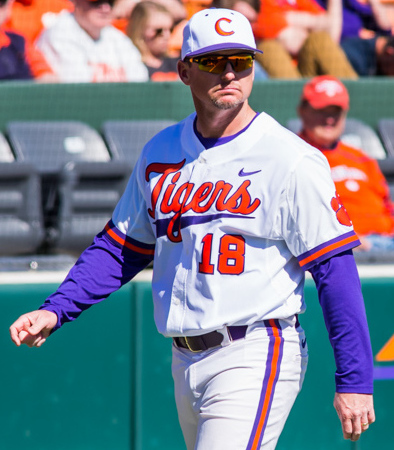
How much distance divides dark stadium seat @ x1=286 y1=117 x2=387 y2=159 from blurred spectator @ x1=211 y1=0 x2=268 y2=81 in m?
0.67

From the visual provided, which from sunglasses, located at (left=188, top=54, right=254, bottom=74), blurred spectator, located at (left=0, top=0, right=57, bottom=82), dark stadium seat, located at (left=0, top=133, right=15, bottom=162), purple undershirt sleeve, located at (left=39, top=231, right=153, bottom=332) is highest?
blurred spectator, located at (left=0, top=0, right=57, bottom=82)

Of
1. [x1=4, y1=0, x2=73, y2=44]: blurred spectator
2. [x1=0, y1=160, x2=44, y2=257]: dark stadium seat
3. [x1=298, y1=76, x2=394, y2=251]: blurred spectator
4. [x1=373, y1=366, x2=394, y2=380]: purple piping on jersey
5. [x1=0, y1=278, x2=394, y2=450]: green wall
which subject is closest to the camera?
[x1=0, y1=278, x2=394, y2=450]: green wall

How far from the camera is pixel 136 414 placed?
3.92 metres

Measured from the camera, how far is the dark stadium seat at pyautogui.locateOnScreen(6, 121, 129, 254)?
4766 millimetres

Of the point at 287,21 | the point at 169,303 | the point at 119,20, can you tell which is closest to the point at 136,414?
the point at 169,303

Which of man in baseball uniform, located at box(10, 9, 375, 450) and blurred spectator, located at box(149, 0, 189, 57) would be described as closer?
man in baseball uniform, located at box(10, 9, 375, 450)

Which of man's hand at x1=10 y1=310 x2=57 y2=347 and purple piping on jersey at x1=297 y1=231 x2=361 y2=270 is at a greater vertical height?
purple piping on jersey at x1=297 y1=231 x2=361 y2=270

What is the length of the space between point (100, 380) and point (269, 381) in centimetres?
161

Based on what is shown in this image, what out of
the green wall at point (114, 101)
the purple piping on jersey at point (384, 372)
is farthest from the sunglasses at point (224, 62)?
the green wall at point (114, 101)

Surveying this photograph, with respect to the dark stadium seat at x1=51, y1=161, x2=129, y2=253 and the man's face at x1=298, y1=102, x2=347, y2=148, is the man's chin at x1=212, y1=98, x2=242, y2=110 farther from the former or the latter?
the man's face at x1=298, y1=102, x2=347, y2=148

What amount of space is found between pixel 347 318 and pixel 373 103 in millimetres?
4639

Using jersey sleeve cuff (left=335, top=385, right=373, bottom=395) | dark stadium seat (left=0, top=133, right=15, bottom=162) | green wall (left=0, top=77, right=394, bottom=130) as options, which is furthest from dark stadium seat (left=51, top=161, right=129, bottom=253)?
jersey sleeve cuff (left=335, top=385, right=373, bottom=395)

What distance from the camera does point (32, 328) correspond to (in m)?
2.48

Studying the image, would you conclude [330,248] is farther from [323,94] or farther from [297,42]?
[297,42]
